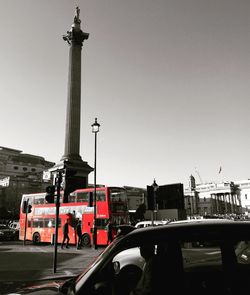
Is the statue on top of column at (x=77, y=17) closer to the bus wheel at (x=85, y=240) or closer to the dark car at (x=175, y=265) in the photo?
the bus wheel at (x=85, y=240)

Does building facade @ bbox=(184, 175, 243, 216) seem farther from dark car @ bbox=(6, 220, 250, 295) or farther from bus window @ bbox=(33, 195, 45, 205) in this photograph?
dark car @ bbox=(6, 220, 250, 295)

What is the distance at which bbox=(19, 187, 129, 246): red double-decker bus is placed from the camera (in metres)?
22.0

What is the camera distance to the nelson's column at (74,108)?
36.8m

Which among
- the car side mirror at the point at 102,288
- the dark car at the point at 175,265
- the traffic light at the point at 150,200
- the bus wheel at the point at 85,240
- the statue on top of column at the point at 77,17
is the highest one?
the statue on top of column at the point at 77,17

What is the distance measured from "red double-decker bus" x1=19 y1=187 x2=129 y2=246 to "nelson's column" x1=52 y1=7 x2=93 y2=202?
8.54 m

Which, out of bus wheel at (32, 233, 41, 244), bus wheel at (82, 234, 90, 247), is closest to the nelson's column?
bus wheel at (32, 233, 41, 244)

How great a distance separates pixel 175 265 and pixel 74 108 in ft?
132

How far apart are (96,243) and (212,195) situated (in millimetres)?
113365

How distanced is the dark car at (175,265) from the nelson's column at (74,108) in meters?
31.9

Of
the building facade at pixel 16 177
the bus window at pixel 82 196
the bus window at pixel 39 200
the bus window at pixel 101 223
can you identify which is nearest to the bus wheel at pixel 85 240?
the bus window at pixel 101 223

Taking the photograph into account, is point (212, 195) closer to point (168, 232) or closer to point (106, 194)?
point (106, 194)

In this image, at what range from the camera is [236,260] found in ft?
8.07

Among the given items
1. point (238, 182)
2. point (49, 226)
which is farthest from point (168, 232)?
point (238, 182)

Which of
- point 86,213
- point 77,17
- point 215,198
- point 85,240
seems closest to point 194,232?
point 86,213
